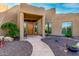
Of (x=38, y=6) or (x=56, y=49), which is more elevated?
(x=38, y=6)

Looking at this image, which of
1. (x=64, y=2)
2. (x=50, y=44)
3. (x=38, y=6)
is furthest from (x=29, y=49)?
(x=64, y=2)

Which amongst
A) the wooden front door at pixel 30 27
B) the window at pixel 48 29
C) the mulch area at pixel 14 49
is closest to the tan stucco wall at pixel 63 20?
the window at pixel 48 29

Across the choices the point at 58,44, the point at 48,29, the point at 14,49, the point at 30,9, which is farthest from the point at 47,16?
the point at 14,49

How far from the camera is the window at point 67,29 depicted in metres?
3.68

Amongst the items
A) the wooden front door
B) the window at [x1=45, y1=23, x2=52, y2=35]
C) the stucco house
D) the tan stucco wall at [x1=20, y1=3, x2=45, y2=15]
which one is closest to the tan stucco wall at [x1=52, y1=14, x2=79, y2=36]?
the stucco house

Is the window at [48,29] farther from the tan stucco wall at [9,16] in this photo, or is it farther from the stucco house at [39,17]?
the tan stucco wall at [9,16]

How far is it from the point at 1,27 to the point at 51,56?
1439 millimetres

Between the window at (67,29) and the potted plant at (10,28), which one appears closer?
the potted plant at (10,28)

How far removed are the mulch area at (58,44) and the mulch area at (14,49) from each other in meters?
0.53

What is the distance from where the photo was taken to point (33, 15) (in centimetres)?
379

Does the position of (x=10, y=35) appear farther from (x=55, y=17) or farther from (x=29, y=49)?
(x=55, y=17)

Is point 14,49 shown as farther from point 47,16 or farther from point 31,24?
point 47,16

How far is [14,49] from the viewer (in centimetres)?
349

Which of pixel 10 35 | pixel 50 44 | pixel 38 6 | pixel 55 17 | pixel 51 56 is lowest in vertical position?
pixel 51 56
